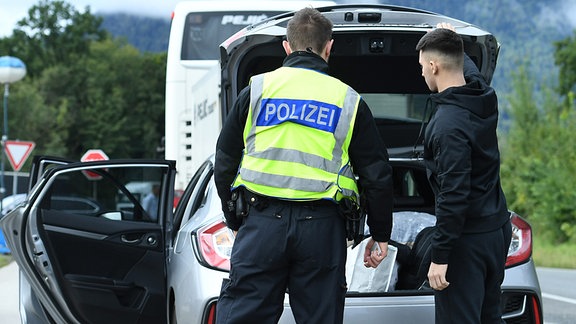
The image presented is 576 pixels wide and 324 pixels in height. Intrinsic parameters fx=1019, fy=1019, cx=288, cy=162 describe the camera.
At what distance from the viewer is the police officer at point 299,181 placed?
4.09 metres

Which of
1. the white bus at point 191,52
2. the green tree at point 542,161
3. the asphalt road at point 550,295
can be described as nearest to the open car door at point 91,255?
the asphalt road at point 550,295

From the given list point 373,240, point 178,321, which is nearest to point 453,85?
point 373,240

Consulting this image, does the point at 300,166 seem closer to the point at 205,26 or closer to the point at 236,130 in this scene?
the point at 236,130

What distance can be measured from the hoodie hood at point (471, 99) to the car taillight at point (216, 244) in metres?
1.27

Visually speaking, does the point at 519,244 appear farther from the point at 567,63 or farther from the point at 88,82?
the point at 88,82

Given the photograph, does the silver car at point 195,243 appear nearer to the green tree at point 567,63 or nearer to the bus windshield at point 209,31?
the bus windshield at point 209,31

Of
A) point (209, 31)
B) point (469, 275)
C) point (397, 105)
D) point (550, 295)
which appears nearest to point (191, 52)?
point (209, 31)

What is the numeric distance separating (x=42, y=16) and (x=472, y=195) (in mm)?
80600

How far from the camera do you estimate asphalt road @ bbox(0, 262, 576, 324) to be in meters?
9.31

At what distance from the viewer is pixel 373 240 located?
14.6 feet

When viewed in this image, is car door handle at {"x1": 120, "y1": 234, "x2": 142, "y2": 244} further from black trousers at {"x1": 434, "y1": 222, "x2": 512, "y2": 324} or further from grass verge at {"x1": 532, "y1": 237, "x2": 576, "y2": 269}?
grass verge at {"x1": 532, "y1": 237, "x2": 576, "y2": 269}

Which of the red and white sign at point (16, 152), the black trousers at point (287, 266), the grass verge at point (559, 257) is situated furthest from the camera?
the red and white sign at point (16, 152)

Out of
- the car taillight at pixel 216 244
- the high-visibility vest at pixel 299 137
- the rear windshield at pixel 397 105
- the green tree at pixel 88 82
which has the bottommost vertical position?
the green tree at pixel 88 82

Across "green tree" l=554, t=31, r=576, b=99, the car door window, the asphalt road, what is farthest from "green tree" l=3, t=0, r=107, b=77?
Result: the asphalt road
